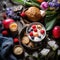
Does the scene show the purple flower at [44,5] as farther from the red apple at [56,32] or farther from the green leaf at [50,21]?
the red apple at [56,32]

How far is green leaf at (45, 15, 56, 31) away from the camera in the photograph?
1.63m

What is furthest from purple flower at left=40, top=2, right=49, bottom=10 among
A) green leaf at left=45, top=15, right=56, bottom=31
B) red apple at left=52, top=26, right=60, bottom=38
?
red apple at left=52, top=26, right=60, bottom=38

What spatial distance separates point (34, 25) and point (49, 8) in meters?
0.19

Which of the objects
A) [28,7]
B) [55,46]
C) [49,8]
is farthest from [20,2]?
[55,46]

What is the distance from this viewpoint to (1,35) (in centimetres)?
158

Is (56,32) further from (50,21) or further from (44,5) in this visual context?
(44,5)

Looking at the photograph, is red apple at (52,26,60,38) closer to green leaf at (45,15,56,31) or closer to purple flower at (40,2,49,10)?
green leaf at (45,15,56,31)

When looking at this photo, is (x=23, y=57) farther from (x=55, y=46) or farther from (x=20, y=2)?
(x=20, y=2)

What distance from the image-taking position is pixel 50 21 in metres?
1.65

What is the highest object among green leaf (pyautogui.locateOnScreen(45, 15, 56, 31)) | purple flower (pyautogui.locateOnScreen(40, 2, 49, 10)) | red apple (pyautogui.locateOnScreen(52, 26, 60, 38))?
purple flower (pyautogui.locateOnScreen(40, 2, 49, 10))

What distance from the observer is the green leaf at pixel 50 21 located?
1.63 meters

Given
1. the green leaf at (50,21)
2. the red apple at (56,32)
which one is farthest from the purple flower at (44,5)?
the red apple at (56,32)

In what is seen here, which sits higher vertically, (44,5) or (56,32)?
(44,5)

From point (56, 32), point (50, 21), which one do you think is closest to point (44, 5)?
point (50, 21)
